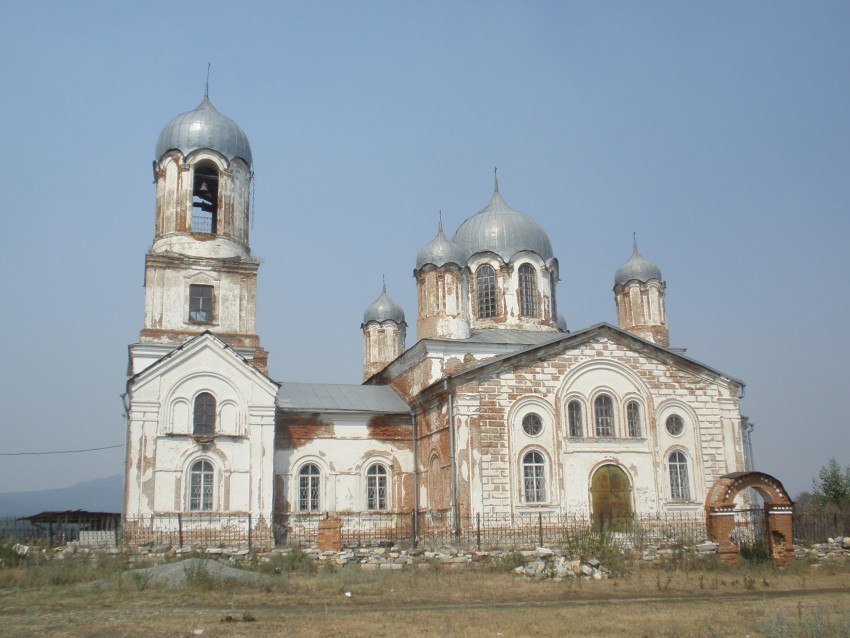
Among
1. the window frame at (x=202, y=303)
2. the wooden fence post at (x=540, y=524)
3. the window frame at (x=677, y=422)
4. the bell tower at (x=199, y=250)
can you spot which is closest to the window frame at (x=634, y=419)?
the window frame at (x=677, y=422)

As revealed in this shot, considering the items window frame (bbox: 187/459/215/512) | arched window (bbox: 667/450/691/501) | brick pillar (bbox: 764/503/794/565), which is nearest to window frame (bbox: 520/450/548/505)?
arched window (bbox: 667/450/691/501)

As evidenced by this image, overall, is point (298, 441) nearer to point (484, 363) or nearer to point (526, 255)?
point (484, 363)

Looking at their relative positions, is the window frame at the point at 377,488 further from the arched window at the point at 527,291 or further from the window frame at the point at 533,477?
the arched window at the point at 527,291

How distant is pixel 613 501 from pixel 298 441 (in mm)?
9133

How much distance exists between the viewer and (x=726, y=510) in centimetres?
1947

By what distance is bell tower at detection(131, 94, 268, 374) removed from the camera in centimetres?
2488

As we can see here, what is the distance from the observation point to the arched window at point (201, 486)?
74.0 feet

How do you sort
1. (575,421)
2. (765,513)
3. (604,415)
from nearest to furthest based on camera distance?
(765,513)
(575,421)
(604,415)

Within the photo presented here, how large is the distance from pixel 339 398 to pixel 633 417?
8939 mm

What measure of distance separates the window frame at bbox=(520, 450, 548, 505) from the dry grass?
6151 millimetres

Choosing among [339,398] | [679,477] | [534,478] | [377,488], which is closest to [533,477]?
[534,478]

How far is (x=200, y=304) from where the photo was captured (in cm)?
2538

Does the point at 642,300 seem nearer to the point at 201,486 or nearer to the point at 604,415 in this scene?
the point at 604,415

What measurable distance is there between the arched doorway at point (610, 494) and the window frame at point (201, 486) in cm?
1025
